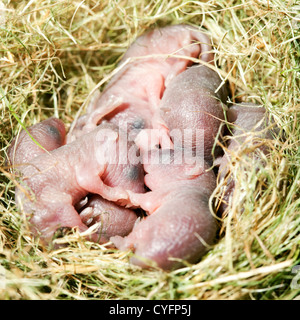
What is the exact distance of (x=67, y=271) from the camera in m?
1.73

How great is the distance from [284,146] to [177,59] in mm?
966

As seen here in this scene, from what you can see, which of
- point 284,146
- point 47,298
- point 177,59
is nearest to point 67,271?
point 47,298

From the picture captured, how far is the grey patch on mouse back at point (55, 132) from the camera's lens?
7.22 feet

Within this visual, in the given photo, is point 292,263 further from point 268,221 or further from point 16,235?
point 16,235

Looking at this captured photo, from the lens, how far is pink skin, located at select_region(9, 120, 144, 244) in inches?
72.1

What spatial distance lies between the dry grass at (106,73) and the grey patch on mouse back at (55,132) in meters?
0.23

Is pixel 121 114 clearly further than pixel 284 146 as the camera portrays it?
Yes

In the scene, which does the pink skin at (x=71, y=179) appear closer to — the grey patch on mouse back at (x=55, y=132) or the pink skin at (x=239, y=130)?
the grey patch on mouse back at (x=55, y=132)

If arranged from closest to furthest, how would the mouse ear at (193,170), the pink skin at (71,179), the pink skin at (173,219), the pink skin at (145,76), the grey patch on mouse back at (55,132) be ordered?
1. the pink skin at (173,219)
2. the pink skin at (71,179)
3. the mouse ear at (193,170)
4. the grey patch on mouse back at (55,132)
5. the pink skin at (145,76)

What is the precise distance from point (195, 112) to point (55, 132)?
867mm

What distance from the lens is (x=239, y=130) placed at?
2.11m
